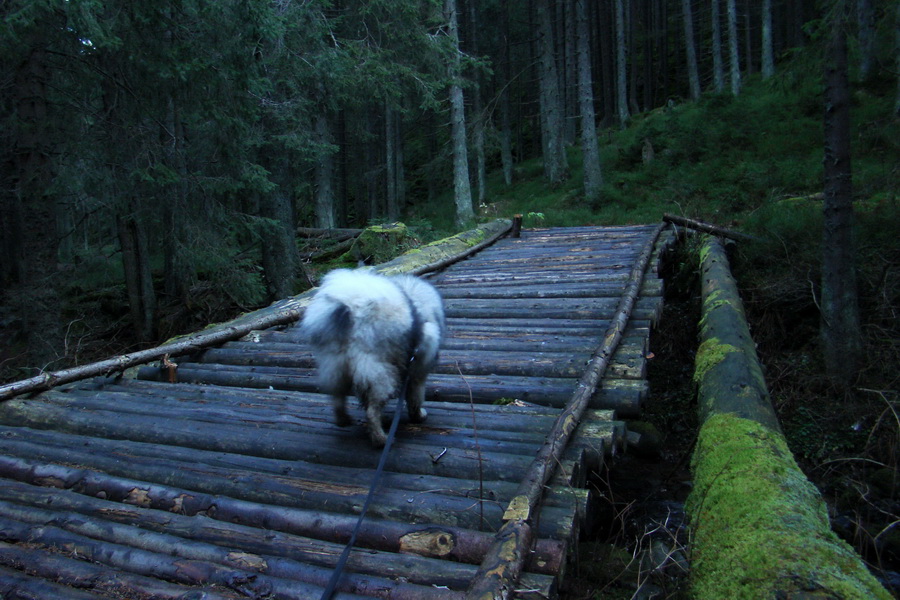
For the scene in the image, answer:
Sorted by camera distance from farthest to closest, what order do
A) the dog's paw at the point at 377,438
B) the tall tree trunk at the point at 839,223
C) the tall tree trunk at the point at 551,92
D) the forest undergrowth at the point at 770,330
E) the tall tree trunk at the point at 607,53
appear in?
the tall tree trunk at the point at 607,53
the tall tree trunk at the point at 551,92
the tall tree trunk at the point at 839,223
the forest undergrowth at the point at 770,330
the dog's paw at the point at 377,438

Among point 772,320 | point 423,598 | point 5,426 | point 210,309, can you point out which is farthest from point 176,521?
point 210,309

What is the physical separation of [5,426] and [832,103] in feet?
29.6

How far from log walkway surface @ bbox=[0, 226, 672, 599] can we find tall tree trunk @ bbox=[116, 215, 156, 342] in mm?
9370

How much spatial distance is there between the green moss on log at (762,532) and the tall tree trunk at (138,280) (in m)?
14.0

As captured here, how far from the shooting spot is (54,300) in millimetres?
9867

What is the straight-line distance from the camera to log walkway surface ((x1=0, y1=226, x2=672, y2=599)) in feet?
8.55

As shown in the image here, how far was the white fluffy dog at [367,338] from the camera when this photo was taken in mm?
3447

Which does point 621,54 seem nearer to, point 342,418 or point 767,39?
point 767,39

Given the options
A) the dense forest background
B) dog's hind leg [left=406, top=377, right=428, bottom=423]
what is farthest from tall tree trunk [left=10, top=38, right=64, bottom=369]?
dog's hind leg [left=406, top=377, right=428, bottom=423]

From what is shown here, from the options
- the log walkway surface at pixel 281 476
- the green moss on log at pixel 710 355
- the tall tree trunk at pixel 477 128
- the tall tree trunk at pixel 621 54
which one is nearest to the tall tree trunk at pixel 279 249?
the log walkway surface at pixel 281 476

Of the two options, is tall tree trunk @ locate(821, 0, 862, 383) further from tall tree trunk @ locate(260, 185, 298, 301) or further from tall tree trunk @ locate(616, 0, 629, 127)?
tall tree trunk @ locate(616, 0, 629, 127)

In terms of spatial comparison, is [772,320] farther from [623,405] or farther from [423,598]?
[423,598]

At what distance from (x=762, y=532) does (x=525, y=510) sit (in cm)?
109

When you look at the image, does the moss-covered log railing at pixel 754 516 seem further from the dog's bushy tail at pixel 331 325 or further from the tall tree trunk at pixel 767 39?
the tall tree trunk at pixel 767 39
